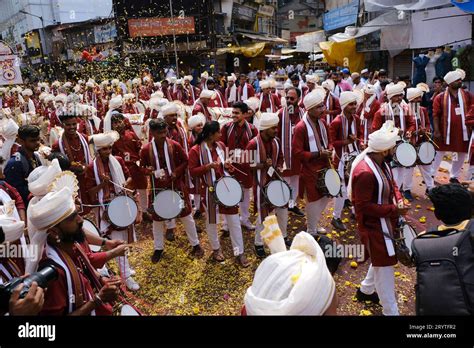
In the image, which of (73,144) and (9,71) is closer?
(73,144)

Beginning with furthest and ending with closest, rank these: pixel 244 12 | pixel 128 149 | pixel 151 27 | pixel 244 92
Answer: pixel 244 12
pixel 151 27
pixel 244 92
pixel 128 149

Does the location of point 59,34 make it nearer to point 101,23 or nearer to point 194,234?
point 101,23

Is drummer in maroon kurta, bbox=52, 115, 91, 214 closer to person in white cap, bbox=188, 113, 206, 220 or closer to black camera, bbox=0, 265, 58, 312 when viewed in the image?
person in white cap, bbox=188, 113, 206, 220

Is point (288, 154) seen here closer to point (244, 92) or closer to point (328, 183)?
point (328, 183)

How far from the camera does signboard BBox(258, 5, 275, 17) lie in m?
33.8

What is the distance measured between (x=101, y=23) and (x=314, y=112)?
93.0 feet

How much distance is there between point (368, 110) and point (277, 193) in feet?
13.6

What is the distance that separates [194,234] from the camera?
18.1 feet

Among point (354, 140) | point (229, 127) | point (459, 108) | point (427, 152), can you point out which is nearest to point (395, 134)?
point (354, 140)

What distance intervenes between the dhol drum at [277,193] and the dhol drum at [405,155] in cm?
229

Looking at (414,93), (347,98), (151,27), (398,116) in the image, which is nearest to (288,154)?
(347,98)

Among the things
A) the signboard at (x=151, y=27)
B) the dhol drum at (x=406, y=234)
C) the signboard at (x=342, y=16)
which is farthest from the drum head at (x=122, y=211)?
the signboard at (x=151, y=27)

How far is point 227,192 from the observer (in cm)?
491

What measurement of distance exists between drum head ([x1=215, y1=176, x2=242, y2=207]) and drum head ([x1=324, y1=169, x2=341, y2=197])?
1.25 meters
